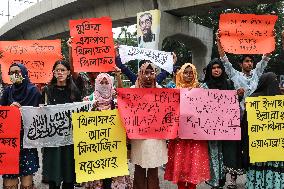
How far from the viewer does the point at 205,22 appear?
2509 cm

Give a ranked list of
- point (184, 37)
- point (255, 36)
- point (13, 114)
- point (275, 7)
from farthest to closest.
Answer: point (275, 7), point (184, 37), point (255, 36), point (13, 114)

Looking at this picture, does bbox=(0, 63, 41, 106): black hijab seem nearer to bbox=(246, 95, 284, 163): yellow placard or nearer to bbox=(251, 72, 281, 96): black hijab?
bbox=(246, 95, 284, 163): yellow placard

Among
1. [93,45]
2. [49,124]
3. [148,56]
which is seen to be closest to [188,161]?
[49,124]

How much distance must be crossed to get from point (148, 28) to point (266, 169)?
9.78 meters

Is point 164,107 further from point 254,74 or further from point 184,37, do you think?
point 184,37

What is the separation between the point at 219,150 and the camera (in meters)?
4.12

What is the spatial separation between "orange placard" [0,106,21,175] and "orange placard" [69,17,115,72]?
1.21 metres

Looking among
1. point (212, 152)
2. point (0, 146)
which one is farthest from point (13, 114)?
point (212, 152)

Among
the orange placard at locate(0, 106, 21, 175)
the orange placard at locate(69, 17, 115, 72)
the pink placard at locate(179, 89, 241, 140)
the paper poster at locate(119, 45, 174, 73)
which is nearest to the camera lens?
the orange placard at locate(0, 106, 21, 175)

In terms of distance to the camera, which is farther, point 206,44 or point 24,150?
point 206,44

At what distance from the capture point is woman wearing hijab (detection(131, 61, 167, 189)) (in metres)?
3.91

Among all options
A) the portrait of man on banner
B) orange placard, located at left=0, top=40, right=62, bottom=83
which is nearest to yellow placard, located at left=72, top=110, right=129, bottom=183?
orange placard, located at left=0, top=40, right=62, bottom=83

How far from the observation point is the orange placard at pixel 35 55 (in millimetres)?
6082

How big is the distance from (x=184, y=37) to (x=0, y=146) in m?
15.0
